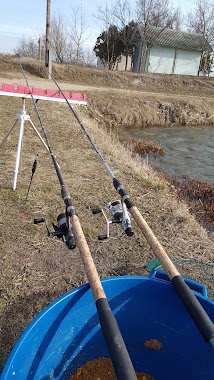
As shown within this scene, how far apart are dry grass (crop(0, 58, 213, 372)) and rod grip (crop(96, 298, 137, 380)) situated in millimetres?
1339

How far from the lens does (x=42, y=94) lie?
12.6 feet

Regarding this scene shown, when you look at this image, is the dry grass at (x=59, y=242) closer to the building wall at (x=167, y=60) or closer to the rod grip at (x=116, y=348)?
the rod grip at (x=116, y=348)

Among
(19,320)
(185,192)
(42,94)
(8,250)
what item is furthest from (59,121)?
(19,320)

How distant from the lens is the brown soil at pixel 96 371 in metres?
1.95

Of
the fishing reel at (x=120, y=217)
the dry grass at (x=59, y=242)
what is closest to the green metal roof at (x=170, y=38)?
the dry grass at (x=59, y=242)

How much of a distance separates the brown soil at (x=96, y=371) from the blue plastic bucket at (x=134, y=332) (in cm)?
5

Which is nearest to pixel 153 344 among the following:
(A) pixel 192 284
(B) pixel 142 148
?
(A) pixel 192 284

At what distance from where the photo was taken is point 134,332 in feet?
6.95

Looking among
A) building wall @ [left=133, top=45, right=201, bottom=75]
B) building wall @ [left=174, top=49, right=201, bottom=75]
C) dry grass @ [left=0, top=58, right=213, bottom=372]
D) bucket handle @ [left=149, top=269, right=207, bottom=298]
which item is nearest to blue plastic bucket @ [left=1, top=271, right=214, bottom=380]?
bucket handle @ [left=149, top=269, right=207, bottom=298]

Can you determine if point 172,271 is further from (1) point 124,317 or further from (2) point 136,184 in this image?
(2) point 136,184

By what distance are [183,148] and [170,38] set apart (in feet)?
73.9

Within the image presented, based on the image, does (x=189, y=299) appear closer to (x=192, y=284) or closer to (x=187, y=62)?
(x=192, y=284)

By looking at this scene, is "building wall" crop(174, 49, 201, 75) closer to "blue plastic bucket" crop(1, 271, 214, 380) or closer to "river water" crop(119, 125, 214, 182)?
"river water" crop(119, 125, 214, 182)

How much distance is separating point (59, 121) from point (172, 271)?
781cm
